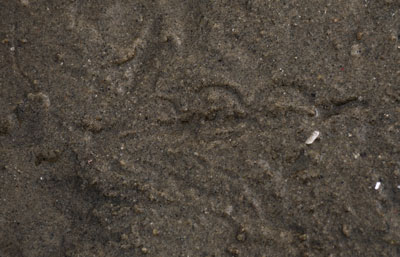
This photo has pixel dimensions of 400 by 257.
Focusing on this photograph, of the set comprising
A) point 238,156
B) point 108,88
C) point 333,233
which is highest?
point 108,88

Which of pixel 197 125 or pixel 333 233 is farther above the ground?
pixel 197 125

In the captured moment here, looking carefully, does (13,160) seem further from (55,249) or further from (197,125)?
(197,125)

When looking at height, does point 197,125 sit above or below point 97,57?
below

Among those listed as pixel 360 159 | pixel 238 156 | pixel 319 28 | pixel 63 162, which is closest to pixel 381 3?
pixel 319 28

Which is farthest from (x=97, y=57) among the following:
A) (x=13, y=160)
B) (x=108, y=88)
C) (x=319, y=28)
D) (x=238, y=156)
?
(x=319, y=28)

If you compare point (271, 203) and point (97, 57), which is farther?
point (97, 57)

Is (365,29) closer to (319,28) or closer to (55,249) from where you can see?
(319,28)
